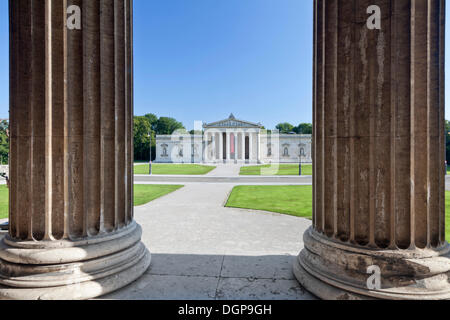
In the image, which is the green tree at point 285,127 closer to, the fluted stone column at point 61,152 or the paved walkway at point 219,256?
the paved walkway at point 219,256

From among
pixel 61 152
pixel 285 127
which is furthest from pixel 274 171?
pixel 285 127

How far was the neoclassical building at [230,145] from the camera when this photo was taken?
93.3 metres

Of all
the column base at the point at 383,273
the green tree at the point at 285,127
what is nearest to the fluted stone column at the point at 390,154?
the column base at the point at 383,273

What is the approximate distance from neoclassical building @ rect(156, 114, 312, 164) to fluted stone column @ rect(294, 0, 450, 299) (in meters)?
87.5

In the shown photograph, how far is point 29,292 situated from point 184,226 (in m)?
5.58

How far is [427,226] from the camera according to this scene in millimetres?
3797

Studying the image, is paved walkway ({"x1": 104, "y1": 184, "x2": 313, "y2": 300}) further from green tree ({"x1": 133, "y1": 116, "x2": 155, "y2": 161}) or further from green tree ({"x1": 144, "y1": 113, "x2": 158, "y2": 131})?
green tree ({"x1": 144, "y1": 113, "x2": 158, "y2": 131})

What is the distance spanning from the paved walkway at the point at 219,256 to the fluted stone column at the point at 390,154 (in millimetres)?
1016

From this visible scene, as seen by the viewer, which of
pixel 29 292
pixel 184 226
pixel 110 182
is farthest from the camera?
pixel 184 226

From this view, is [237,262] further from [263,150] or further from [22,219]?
[263,150]

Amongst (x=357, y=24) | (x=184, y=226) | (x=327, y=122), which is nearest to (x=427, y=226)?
(x=327, y=122)

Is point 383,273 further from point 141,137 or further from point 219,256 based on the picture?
point 141,137

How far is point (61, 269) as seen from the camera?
12.9 ft

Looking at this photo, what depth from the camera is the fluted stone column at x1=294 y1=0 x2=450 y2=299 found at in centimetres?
375
